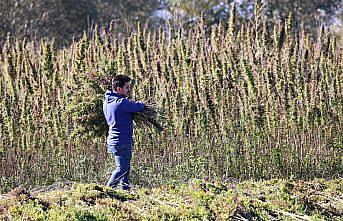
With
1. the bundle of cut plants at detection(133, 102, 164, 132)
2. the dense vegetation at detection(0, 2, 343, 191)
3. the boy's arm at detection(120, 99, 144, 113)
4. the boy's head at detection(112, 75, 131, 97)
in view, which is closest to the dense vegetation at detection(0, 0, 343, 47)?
the dense vegetation at detection(0, 2, 343, 191)

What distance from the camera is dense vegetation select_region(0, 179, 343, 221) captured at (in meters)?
5.32

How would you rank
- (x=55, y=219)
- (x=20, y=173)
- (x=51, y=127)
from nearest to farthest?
(x=55, y=219) < (x=20, y=173) < (x=51, y=127)

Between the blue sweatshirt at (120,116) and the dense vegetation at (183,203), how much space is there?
2.58 feet

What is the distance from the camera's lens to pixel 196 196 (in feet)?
20.5

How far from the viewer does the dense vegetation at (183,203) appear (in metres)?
5.32

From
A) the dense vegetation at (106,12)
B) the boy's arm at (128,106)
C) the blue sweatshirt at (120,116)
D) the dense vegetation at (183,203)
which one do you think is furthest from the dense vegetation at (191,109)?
the dense vegetation at (106,12)

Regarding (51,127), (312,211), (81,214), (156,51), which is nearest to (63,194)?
(81,214)

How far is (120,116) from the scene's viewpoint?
24.0ft

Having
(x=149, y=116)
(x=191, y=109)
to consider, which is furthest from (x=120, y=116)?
(x=191, y=109)

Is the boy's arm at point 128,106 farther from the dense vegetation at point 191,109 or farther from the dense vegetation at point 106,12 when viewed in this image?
the dense vegetation at point 106,12

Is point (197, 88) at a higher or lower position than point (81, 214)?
higher

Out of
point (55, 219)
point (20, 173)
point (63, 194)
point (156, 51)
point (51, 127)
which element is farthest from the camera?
point (156, 51)

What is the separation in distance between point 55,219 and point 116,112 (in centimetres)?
243

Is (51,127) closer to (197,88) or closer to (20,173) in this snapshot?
(20,173)
